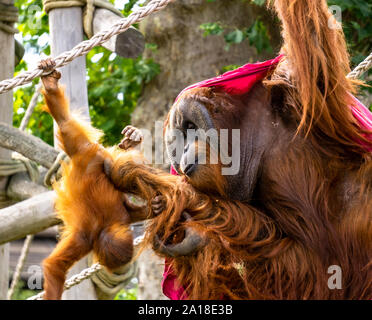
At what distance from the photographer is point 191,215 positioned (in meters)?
2.46

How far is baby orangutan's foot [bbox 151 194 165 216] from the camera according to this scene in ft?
8.04

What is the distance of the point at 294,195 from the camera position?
2.45m

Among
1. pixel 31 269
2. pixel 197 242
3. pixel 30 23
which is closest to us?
pixel 197 242

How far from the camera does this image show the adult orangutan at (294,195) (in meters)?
2.37

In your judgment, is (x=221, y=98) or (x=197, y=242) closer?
(x=197, y=242)

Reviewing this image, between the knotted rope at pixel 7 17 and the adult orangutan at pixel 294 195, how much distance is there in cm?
197

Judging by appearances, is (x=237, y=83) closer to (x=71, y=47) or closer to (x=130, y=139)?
(x=130, y=139)

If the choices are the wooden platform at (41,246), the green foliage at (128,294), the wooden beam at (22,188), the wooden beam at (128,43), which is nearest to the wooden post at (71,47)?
the wooden beam at (128,43)

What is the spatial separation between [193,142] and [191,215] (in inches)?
10.0

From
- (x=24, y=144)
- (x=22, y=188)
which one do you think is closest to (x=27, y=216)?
(x=24, y=144)

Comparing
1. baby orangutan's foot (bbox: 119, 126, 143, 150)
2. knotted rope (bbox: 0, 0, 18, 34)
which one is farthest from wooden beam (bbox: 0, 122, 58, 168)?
baby orangutan's foot (bbox: 119, 126, 143, 150)

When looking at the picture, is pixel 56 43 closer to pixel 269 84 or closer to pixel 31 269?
pixel 31 269

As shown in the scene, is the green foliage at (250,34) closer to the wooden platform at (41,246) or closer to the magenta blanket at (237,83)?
the magenta blanket at (237,83)
